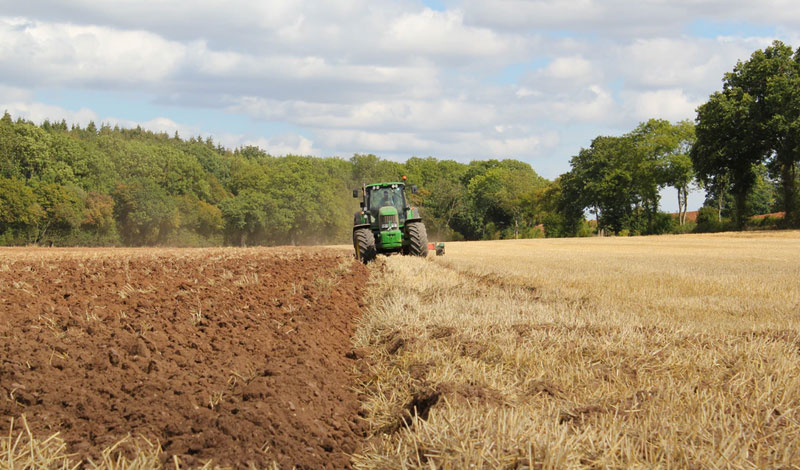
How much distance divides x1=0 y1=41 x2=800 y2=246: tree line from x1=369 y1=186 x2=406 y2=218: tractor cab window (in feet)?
112

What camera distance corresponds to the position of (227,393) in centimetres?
494

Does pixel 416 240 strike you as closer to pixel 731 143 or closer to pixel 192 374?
pixel 192 374

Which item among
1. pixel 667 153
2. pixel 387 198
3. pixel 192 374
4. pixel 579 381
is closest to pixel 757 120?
pixel 667 153

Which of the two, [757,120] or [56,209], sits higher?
[757,120]

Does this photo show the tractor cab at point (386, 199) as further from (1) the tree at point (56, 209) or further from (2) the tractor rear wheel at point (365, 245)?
(1) the tree at point (56, 209)

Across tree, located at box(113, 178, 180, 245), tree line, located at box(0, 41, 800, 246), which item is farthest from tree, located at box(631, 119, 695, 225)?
tree, located at box(113, 178, 180, 245)

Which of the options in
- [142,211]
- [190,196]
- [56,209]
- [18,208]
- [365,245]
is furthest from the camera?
[190,196]

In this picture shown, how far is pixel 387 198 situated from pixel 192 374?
15.5 meters

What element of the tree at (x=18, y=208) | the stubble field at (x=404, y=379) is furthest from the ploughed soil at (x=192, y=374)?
the tree at (x=18, y=208)

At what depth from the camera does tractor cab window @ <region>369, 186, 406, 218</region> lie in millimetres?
20562

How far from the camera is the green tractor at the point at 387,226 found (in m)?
18.8

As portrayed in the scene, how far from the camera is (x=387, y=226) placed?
1919 centimetres

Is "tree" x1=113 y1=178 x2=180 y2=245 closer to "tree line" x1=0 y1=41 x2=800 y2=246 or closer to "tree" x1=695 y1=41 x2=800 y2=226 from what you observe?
"tree line" x1=0 y1=41 x2=800 y2=246

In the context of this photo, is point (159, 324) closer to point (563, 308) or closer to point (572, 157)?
point (563, 308)
